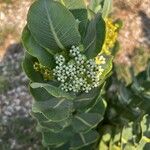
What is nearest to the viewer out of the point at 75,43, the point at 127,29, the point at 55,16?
the point at 55,16

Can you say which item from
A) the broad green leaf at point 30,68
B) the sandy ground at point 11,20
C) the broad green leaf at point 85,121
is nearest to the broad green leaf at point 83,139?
the broad green leaf at point 85,121

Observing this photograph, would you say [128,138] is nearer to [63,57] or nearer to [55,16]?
[63,57]

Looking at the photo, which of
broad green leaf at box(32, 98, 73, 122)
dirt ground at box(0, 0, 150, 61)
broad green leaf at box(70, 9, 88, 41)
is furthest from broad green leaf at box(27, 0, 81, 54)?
dirt ground at box(0, 0, 150, 61)

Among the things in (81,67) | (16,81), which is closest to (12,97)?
(16,81)

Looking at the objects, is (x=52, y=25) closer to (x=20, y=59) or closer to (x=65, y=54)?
(x=65, y=54)

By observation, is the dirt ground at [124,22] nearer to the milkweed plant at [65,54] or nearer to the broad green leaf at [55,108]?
the milkweed plant at [65,54]

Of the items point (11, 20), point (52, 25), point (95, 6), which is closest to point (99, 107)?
point (95, 6)

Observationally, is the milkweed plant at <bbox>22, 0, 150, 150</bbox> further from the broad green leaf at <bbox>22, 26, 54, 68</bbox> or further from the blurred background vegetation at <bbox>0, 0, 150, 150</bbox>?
the blurred background vegetation at <bbox>0, 0, 150, 150</bbox>

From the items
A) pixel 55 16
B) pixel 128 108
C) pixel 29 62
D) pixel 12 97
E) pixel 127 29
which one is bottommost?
pixel 12 97
